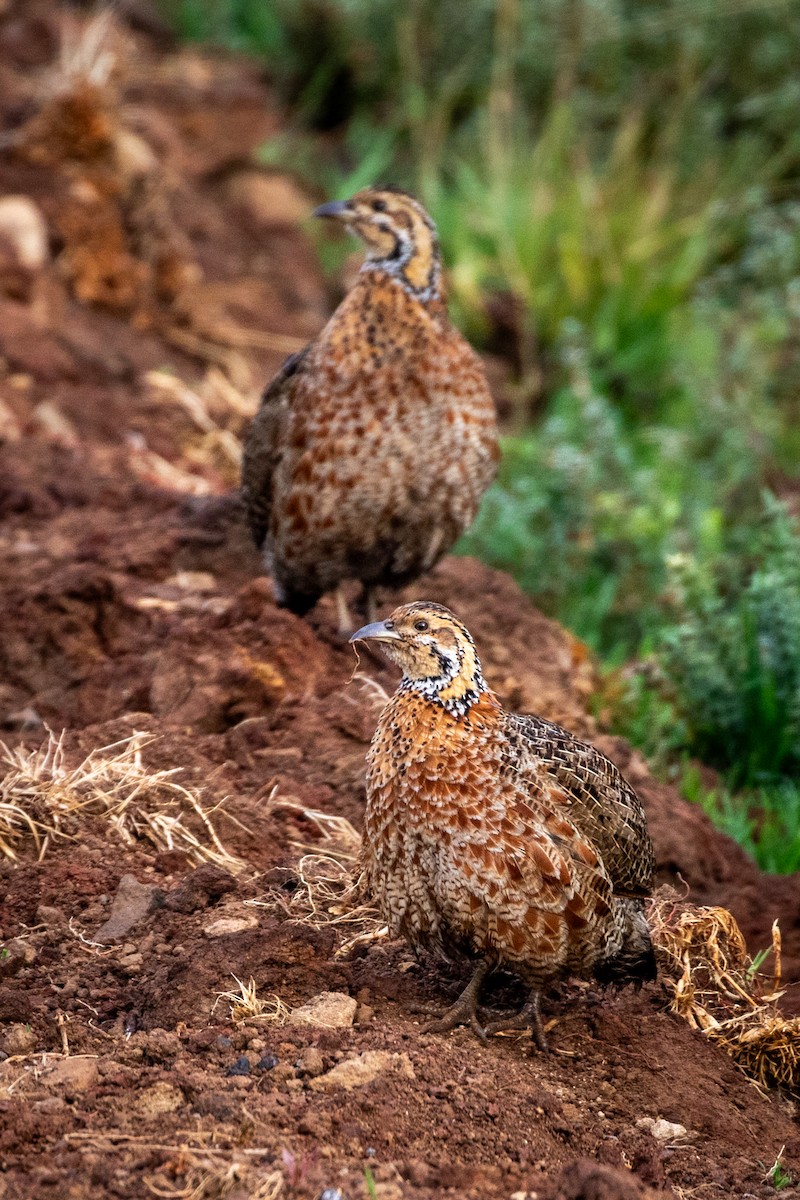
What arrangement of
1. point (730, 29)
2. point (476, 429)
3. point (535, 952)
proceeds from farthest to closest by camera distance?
1. point (730, 29)
2. point (476, 429)
3. point (535, 952)

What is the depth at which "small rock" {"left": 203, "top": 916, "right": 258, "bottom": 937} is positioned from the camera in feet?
12.2

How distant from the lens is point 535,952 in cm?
341

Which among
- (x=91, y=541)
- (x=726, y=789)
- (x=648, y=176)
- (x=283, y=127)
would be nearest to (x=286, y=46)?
(x=283, y=127)

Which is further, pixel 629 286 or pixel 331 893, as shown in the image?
pixel 629 286

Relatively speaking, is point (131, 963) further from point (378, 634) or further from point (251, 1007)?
point (378, 634)

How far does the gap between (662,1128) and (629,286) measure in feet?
21.5

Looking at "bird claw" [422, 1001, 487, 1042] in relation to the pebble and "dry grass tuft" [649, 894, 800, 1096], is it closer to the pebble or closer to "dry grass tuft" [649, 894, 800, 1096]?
"dry grass tuft" [649, 894, 800, 1096]

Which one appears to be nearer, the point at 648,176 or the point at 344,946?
the point at 344,946

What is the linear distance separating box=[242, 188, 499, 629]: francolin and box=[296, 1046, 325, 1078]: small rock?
233 centimetres

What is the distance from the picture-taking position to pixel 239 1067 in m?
3.18

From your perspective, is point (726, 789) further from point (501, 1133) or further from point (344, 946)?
point (501, 1133)

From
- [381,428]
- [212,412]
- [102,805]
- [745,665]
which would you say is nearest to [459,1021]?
[102,805]

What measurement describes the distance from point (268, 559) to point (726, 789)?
1.73 metres

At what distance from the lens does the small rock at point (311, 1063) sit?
3168 mm
